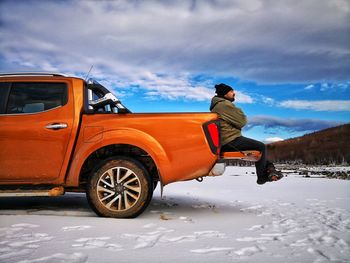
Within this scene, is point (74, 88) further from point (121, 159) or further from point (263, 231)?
point (263, 231)

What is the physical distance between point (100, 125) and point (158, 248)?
1979 mm

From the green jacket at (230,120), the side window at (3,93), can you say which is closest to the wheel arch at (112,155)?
the green jacket at (230,120)

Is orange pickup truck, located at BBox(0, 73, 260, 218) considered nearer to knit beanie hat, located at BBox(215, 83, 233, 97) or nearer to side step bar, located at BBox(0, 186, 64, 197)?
side step bar, located at BBox(0, 186, 64, 197)

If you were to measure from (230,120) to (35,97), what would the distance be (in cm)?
273

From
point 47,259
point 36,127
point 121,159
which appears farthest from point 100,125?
point 47,259

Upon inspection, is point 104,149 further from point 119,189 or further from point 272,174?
point 272,174

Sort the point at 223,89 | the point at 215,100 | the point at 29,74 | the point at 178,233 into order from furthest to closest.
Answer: the point at 223,89
the point at 215,100
the point at 29,74
the point at 178,233

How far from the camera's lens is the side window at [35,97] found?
4.57 m

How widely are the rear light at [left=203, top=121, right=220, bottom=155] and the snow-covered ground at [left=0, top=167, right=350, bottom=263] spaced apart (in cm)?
92

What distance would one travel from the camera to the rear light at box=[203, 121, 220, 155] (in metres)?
4.30

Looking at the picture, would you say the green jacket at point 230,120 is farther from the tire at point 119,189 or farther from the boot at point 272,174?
the tire at point 119,189

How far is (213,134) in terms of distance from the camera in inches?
171

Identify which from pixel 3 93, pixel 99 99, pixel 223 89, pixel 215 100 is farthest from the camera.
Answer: pixel 223 89

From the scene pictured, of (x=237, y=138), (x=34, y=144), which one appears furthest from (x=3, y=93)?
(x=237, y=138)
